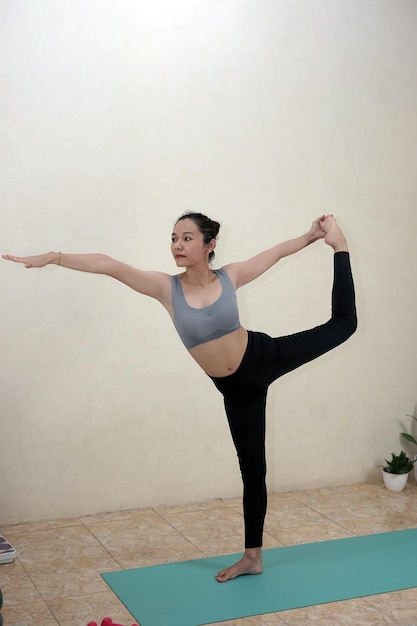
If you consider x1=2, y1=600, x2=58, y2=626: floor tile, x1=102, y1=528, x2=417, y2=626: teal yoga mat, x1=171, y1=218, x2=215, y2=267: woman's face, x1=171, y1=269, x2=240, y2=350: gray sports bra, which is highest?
x1=171, y1=218, x2=215, y2=267: woman's face

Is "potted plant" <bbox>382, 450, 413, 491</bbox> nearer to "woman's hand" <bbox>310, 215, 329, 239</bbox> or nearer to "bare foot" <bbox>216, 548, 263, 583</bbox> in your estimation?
"bare foot" <bbox>216, 548, 263, 583</bbox>

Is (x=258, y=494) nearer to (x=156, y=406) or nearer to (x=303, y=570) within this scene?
(x=303, y=570)

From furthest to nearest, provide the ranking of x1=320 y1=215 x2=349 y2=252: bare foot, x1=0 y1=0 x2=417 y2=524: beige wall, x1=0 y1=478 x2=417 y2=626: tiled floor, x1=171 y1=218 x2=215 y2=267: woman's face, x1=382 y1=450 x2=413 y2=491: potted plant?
x1=382 y1=450 x2=413 y2=491: potted plant, x1=0 y1=0 x2=417 y2=524: beige wall, x1=320 y1=215 x2=349 y2=252: bare foot, x1=171 y1=218 x2=215 y2=267: woman's face, x1=0 y1=478 x2=417 y2=626: tiled floor

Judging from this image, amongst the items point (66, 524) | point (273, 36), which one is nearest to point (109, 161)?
point (273, 36)

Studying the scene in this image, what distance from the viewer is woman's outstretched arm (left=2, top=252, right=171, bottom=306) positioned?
2.88 m

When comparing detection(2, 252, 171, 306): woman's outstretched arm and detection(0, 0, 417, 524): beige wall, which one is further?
detection(0, 0, 417, 524): beige wall

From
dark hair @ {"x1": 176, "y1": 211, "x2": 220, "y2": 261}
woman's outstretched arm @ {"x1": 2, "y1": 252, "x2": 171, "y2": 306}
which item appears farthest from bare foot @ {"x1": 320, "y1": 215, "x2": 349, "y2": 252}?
woman's outstretched arm @ {"x1": 2, "y1": 252, "x2": 171, "y2": 306}

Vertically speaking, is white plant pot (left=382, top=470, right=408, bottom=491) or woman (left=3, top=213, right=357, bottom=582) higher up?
woman (left=3, top=213, right=357, bottom=582)

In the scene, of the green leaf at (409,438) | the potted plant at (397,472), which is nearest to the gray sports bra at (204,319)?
the potted plant at (397,472)

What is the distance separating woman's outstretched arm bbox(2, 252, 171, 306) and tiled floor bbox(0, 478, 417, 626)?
1194 millimetres

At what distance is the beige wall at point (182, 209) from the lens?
398 cm

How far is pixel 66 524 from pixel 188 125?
2.13 meters

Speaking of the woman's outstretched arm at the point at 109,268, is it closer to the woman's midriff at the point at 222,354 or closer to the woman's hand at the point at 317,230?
the woman's midriff at the point at 222,354

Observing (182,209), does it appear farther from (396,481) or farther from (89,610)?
(89,610)
